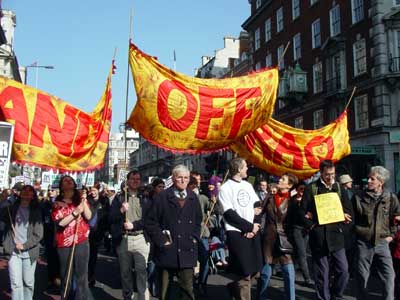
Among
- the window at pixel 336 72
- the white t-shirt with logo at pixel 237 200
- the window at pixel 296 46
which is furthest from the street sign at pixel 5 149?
the window at pixel 296 46

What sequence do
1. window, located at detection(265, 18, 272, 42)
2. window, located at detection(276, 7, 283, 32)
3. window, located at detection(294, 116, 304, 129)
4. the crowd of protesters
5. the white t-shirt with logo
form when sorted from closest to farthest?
the crowd of protesters, the white t-shirt with logo, window, located at detection(294, 116, 304, 129), window, located at detection(276, 7, 283, 32), window, located at detection(265, 18, 272, 42)

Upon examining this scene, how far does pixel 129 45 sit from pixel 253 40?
116 feet

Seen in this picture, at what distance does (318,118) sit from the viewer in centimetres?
3005

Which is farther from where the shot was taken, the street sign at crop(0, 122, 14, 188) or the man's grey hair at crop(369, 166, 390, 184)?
the man's grey hair at crop(369, 166, 390, 184)

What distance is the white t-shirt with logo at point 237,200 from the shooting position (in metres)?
5.63

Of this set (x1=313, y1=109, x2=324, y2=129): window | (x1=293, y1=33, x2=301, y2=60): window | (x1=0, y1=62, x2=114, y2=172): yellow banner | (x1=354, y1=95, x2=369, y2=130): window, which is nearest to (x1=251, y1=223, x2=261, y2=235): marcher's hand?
(x1=0, y1=62, x2=114, y2=172): yellow banner

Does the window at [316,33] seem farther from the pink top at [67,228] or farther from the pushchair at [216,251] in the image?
the pink top at [67,228]

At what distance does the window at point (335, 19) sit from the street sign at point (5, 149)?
25.8m

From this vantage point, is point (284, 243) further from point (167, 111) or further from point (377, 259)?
point (167, 111)

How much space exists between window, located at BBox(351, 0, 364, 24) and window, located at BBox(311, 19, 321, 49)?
3.70 meters

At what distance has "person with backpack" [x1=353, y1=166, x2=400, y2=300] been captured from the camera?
5.92 meters

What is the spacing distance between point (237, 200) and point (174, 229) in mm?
860

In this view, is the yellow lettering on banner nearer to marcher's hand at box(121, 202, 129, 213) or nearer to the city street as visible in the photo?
the city street

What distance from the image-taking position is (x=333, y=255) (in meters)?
5.97
